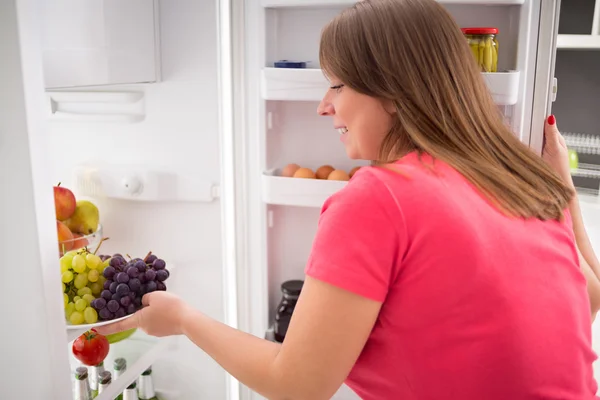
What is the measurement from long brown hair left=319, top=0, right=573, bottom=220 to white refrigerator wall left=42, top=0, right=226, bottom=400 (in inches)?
21.0

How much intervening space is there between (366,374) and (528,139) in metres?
0.65

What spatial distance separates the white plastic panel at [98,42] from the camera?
1003 millimetres

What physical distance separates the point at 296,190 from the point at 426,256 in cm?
59

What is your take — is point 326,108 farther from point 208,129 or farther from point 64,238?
point 64,238

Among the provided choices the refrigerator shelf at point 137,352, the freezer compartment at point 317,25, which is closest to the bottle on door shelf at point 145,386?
the refrigerator shelf at point 137,352

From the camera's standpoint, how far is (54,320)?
77 cm

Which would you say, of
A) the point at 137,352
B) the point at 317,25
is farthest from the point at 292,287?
the point at 317,25

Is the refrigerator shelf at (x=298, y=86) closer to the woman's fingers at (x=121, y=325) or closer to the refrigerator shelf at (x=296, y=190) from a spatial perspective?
the refrigerator shelf at (x=296, y=190)

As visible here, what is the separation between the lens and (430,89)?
2.67ft

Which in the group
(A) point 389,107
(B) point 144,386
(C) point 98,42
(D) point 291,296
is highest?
(C) point 98,42

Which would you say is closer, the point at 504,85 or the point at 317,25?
the point at 504,85

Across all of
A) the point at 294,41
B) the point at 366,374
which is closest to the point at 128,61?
the point at 294,41

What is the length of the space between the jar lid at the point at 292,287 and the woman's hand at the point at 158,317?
0.38 m

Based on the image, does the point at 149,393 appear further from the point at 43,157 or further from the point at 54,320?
the point at 43,157
